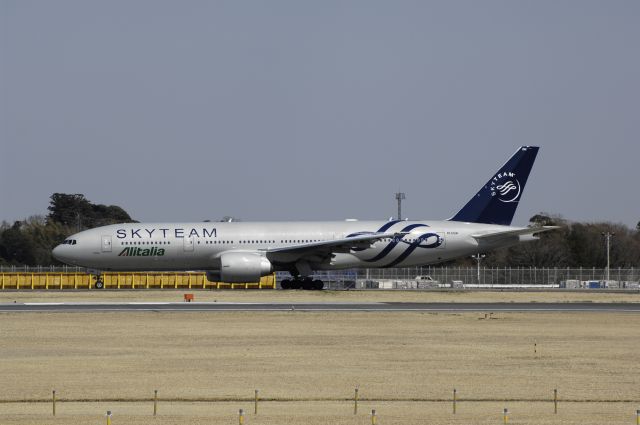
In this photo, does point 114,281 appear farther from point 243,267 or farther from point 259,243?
point 243,267

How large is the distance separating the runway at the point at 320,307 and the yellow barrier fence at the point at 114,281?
19.3 metres

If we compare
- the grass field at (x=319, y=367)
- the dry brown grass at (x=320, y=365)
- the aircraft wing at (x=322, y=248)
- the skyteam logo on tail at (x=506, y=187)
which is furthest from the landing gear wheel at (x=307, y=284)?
the dry brown grass at (x=320, y=365)

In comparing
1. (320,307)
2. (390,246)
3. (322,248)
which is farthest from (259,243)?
(320,307)

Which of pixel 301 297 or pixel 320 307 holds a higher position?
pixel 301 297

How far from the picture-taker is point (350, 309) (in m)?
40.4

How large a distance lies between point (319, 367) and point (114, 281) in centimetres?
4265

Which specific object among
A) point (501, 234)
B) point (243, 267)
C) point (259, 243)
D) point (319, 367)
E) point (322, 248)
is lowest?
point (319, 367)

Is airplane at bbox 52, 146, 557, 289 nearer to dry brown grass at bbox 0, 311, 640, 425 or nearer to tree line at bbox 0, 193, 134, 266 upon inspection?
dry brown grass at bbox 0, 311, 640, 425

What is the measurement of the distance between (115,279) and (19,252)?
53.4 meters

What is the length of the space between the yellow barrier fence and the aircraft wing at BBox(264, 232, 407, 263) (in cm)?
739

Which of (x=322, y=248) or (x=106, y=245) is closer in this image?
(x=322, y=248)

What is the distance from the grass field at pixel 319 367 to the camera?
60.1 ft

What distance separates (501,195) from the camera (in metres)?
58.6

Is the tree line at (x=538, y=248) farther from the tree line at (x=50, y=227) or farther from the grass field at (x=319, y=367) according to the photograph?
the grass field at (x=319, y=367)
